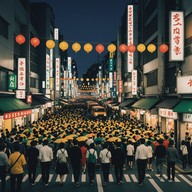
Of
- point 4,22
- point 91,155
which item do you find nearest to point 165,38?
point 4,22

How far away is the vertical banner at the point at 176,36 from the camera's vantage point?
68.4 feet

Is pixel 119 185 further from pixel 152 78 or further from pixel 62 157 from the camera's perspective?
pixel 152 78

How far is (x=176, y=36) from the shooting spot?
68.6 feet

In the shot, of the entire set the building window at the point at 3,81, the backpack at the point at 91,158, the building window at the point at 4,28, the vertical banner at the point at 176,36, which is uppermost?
the building window at the point at 4,28

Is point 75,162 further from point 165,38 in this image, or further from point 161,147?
point 165,38

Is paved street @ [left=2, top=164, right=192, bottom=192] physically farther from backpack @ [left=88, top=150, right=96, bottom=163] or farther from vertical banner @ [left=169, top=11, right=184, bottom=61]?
vertical banner @ [left=169, top=11, right=184, bottom=61]

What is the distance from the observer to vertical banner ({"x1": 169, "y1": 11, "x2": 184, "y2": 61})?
20844 millimetres

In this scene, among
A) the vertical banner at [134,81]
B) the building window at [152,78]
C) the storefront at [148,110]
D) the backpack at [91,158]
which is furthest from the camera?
the vertical banner at [134,81]

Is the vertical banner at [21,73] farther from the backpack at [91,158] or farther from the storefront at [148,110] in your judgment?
the backpack at [91,158]

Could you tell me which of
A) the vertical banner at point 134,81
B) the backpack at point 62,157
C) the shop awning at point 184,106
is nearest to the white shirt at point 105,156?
the backpack at point 62,157

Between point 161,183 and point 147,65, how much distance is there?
25715 mm

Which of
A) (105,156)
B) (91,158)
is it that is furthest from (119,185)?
(91,158)

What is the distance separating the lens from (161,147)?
44.1ft

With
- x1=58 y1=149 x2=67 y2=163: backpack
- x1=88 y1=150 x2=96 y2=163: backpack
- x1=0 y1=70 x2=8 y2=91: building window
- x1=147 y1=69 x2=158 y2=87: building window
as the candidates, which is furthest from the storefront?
x1=58 y1=149 x2=67 y2=163: backpack
